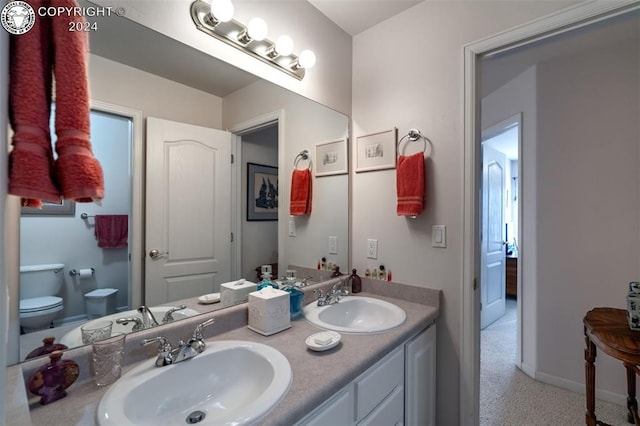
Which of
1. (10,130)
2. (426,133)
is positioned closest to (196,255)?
(10,130)

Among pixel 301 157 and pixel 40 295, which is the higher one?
pixel 301 157

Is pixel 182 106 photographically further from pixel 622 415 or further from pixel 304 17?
pixel 622 415

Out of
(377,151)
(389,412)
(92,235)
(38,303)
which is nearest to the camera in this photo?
(38,303)

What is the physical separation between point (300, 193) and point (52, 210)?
1.09m

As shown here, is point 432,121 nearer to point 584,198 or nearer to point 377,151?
point 377,151

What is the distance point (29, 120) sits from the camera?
0.45 metres

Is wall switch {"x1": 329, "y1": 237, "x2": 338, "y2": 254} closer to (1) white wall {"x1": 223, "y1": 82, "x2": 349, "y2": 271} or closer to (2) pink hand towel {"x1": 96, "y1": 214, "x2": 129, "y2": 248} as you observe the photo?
(1) white wall {"x1": 223, "y1": 82, "x2": 349, "y2": 271}

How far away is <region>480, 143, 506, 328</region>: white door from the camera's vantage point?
312 cm

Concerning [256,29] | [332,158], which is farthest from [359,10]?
[332,158]

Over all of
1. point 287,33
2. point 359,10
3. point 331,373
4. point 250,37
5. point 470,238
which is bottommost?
point 331,373

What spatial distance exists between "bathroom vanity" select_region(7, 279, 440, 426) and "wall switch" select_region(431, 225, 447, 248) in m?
0.26

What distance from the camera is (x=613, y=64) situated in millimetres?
1992

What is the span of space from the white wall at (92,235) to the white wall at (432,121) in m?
1.30

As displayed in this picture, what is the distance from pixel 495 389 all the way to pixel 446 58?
2.30m
